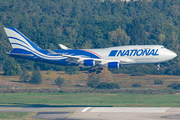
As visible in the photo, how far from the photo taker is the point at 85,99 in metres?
90.4

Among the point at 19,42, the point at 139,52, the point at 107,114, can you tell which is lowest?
the point at 107,114

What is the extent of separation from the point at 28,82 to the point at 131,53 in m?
64.4

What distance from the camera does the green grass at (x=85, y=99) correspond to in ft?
271

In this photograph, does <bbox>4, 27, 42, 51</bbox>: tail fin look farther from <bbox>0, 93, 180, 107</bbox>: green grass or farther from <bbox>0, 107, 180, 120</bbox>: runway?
<bbox>0, 107, 180, 120</bbox>: runway

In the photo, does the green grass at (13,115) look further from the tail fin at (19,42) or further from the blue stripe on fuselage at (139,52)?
the blue stripe on fuselage at (139,52)

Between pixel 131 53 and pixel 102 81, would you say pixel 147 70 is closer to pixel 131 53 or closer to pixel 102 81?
pixel 102 81

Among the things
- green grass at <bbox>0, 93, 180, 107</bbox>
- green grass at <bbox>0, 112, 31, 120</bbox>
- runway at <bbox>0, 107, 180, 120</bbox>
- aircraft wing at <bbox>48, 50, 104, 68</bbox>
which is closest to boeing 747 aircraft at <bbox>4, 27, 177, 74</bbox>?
aircraft wing at <bbox>48, 50, 104, 68</bbox>

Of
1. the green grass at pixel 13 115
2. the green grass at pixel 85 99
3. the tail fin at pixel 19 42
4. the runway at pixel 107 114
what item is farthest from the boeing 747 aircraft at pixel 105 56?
the green grass at pixel 13 115

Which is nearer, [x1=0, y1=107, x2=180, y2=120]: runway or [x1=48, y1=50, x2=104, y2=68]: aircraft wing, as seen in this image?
[x1=0, y1=107, x2=180, y2=120]: runway

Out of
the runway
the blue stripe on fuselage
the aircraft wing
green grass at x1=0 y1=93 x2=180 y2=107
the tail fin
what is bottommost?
green grass at x1=0 y1=93 x2=180 y2=107

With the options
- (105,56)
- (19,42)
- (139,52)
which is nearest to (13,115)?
(105,56)

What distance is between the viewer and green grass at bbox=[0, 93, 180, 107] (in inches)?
3248

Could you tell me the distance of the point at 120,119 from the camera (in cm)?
5453

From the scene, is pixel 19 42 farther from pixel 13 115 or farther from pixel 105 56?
pixel 13 115
